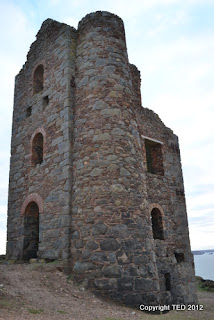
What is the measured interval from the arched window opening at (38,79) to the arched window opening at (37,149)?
1887 millimetres

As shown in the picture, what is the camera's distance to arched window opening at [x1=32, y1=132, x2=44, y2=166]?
9812mm

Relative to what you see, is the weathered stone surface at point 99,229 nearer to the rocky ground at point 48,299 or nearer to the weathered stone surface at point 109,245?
the weathered stone surface at point 109,245

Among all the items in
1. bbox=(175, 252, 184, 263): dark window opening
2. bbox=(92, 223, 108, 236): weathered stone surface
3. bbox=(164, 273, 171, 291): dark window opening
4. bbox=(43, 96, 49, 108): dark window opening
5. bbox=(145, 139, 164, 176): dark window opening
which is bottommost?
bbox=(164, 273, 171, 291): dark window opening

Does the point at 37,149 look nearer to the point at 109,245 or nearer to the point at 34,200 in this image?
the point at 34,200

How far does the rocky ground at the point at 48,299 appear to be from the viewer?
4668mm

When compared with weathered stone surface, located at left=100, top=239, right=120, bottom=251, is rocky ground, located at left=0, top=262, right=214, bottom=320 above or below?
below

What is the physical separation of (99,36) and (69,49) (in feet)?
3.36

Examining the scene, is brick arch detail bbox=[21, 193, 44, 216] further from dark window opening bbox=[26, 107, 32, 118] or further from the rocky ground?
dark window opening bbox=[26, 107, 32, 118]

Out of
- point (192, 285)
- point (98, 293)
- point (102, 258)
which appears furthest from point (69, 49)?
point (192, 285)

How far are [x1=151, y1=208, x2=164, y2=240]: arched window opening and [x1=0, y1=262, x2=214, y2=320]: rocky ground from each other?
3680 mm

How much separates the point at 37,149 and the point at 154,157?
4.35 metres

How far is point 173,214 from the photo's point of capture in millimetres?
10477

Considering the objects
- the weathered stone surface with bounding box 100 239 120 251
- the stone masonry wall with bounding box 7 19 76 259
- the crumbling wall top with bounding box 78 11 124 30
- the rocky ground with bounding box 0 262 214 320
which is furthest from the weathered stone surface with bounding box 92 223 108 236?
the crumbling wall top with bounding box 78 11 124 30

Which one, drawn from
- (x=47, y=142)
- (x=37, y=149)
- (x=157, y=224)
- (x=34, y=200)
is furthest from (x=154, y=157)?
(x=34, y=200)
